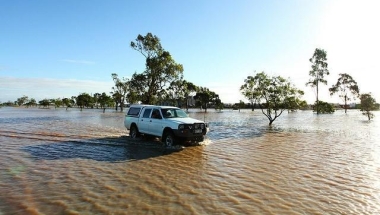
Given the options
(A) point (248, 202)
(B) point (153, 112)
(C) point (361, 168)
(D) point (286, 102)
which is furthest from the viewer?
(D) point (286, 102)

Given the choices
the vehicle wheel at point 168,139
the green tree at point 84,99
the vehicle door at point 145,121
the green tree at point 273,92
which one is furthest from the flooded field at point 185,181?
the green tree at point 84,99

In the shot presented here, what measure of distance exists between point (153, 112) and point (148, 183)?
7857 mm

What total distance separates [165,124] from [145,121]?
2111 mm

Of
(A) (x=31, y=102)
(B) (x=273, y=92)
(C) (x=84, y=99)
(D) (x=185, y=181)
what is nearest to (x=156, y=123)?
(D) (x=185, y=181)

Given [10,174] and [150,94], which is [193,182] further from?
[150,94]

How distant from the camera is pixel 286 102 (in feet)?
101

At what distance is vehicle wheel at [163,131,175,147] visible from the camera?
13.2 metres

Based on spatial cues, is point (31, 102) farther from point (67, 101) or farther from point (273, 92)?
point (273, 92)

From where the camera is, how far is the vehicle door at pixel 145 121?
15148mm

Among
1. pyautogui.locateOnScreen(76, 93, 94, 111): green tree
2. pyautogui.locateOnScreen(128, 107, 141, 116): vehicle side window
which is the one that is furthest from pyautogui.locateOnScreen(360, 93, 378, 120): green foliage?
pyautogui.locateOnScreen(76, 93, 94, 111): green tree

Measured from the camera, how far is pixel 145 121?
1530 cm

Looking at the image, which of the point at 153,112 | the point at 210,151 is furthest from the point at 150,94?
the point at 210,151

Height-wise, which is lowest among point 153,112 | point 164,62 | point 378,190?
point 378,190

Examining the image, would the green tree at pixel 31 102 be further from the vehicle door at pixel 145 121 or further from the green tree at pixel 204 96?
the vehicle door at pixel 145 121
